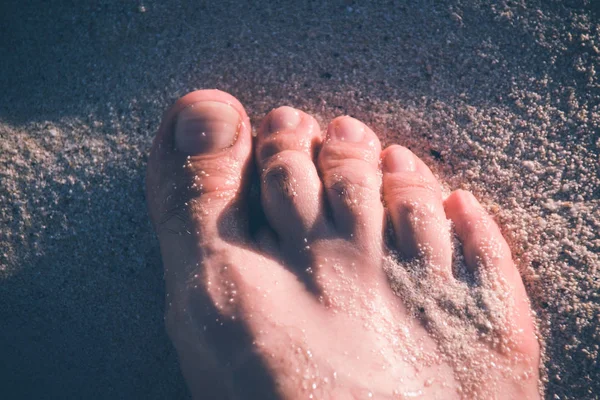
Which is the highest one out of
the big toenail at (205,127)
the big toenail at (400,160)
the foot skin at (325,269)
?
the big toenail at (205,127)

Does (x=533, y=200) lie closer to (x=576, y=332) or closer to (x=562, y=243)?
(x=562, y=243)

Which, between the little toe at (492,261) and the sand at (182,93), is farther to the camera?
the sand at (182,93)

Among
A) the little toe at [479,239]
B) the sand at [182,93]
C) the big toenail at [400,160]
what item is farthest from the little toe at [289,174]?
the little toe at [479,239]

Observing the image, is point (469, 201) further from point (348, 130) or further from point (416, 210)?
point (348, 130)

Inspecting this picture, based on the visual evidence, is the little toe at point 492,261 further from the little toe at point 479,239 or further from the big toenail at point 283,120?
the big toenail at point 283,120

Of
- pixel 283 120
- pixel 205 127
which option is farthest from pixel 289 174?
pixel 205 127
